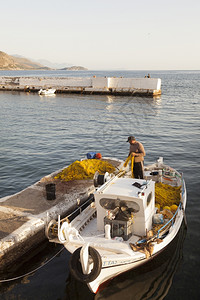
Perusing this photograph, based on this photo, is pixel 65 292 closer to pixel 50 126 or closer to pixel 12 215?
pixel 12 215

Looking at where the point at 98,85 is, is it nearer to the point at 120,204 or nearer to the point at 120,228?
the point at 120,204

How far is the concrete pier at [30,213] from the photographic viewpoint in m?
10.9

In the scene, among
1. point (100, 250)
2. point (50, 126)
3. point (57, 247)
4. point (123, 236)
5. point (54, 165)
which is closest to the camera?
point (100, 250)

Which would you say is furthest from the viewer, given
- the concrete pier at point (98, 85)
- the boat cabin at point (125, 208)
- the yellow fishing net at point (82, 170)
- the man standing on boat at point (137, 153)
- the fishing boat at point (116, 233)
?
the concrete pier at point (98, 85)

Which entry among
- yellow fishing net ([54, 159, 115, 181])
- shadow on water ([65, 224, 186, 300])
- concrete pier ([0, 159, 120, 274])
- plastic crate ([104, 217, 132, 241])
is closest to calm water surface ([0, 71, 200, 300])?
shadow on water ([65, 224, 186, 300])

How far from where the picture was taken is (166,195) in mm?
13211

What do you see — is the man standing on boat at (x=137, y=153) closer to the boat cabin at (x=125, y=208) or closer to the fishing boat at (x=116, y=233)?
the fishing boat at (x=116, y=233)

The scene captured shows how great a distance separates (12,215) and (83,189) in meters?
4.00

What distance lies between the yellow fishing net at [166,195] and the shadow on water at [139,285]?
250cm

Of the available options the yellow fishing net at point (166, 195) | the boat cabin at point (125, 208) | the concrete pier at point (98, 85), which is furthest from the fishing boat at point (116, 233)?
the concrete pier at point (98, 85)

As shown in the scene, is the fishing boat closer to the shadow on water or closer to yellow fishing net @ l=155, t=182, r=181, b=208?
the shadow on water

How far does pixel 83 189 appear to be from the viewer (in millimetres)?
14781

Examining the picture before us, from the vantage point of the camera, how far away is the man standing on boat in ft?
42.5

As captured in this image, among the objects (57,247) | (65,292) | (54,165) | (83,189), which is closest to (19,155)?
(54,165)
